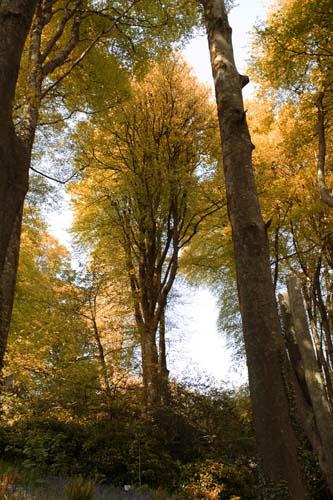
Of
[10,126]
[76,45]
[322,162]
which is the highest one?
[76,45]

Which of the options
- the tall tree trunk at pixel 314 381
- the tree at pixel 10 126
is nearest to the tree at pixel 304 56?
the tall tree trunk at pixel 314 381

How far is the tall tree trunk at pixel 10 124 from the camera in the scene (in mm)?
3016

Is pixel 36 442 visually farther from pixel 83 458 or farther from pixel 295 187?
pixel 295 187

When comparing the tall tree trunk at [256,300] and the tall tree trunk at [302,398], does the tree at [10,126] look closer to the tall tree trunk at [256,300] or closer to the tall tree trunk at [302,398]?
the tall tree trunk at [256,300]

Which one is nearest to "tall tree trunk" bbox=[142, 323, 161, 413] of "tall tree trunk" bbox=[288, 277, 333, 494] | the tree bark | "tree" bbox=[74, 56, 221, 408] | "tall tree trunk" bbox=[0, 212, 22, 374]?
"tree" bbox=[74, 56, 221, 408]

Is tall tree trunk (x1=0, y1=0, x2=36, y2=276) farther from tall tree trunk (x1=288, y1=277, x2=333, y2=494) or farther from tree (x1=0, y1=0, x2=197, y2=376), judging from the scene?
tall tree trunk (x1=288, y1=277, x2=333, y2=494)

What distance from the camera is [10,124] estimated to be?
10.3ft

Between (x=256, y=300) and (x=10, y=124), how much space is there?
2.54 m

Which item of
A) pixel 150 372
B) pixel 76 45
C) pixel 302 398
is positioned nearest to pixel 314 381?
pixel 302 398

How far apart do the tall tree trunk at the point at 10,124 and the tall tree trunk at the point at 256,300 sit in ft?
6.94

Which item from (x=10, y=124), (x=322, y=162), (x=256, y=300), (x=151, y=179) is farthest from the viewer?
(x=151, y=179)

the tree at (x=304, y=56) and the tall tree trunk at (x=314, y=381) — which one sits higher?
the tree at (x=304, y=56)

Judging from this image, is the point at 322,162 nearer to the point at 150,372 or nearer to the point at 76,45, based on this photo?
the point at 76,45

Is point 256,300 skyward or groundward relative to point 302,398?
skyward
